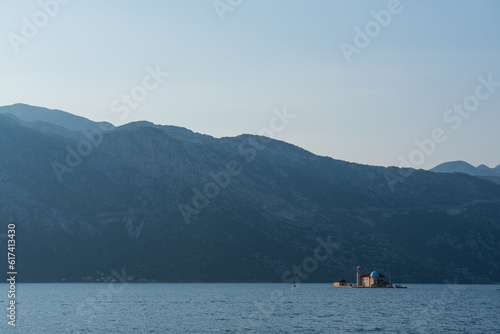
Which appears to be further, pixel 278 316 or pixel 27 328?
pixel 278 316

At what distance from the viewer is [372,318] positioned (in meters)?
182

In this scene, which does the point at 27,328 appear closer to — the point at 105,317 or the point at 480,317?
the point at 105,317

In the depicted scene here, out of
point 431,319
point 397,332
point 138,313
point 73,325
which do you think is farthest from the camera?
point 138,313

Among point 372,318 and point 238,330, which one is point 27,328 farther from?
point 372,318

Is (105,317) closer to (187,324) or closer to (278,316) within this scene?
(187,324)

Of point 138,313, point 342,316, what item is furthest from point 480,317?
point 138,313

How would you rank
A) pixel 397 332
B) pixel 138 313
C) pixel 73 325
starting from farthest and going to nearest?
pixel 138 313
pixel 73 325
pixel 397 332

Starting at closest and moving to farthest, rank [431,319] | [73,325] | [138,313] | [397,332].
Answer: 1. [397,332]
2. [73,325]
3. [431,319]
4. [138,313]

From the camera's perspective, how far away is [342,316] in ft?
611

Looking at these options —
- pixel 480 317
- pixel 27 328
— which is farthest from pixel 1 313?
pixel 480 317

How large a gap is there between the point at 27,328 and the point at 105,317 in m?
27.8

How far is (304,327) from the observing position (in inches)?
6166

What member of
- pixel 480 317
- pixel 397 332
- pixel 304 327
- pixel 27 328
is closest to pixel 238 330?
pixel 304 327

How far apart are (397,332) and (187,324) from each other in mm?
43051
